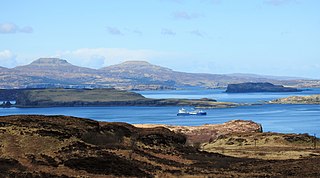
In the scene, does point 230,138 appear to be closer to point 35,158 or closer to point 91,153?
point 91,153

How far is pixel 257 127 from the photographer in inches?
3413

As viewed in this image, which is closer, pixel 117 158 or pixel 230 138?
pixel 117 158

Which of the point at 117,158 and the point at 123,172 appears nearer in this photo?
the point at 123,172

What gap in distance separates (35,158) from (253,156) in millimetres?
23923

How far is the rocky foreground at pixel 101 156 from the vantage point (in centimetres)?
3591

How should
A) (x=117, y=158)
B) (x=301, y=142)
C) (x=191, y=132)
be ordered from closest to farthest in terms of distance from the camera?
1. (x=117, y=158)
2. (x=301, y=142)
3. (x=191, y=132)

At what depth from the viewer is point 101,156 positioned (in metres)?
39.2

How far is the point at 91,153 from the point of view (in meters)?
40.1

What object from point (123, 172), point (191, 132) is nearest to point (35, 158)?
point (123, 172)

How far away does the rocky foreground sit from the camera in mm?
35906

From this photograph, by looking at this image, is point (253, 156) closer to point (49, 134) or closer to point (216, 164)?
point (216, 164)

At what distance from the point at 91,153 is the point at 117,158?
1.90 meters

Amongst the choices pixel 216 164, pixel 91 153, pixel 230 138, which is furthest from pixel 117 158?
pixel 230 138

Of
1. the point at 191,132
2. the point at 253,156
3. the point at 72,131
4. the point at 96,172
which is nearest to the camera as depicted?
the point at 96,172
